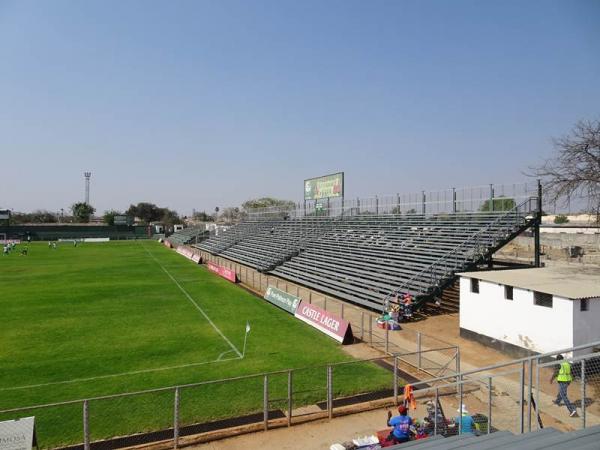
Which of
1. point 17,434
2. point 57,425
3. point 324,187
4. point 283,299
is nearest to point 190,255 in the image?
point 324,187

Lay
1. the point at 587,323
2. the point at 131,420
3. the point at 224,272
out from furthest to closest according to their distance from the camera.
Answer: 1. the point at 224,272
2. the point at 587,323
3. the point at 131,420

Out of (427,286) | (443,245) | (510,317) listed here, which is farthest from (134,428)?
(443,245)

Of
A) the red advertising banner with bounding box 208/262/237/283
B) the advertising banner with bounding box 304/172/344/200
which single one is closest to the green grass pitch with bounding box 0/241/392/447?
the red advertising banner with bounding box 208/262/237/283

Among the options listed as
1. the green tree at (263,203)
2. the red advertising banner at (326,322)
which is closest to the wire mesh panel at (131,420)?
the red advertising banner at (326,322)

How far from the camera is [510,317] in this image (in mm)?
16125

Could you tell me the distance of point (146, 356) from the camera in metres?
15.9

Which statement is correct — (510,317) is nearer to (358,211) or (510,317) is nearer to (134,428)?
(134,428)

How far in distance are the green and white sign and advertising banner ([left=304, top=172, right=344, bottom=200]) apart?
24385 mm

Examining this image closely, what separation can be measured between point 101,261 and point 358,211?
30.7 m

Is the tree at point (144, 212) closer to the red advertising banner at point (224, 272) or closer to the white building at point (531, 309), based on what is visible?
the red advertising banner at point (224, 272)

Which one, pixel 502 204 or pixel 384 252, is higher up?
pixel 502 204

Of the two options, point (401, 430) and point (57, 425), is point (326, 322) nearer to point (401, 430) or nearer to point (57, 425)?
point (401, 430)

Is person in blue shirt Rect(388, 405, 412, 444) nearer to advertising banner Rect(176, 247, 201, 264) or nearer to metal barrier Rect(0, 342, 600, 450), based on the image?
metal barrier Rect(0, 342, 600, 450)

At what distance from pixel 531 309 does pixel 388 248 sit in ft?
53.2
